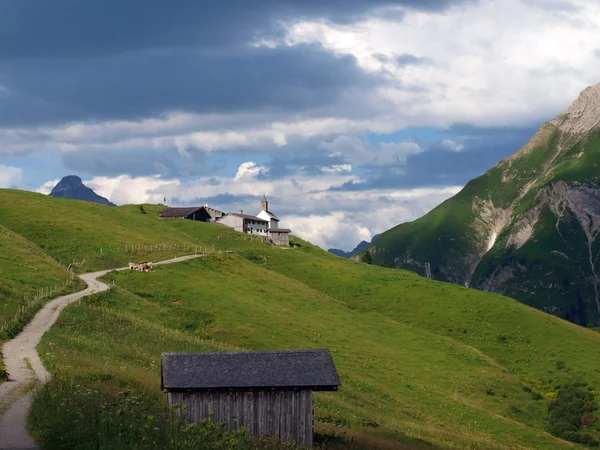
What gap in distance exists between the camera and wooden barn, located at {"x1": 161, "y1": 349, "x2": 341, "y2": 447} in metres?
36.2

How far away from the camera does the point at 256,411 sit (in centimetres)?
3659

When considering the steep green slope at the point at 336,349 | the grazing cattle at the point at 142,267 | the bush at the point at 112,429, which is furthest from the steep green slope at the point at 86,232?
the bush at the point at 112,429

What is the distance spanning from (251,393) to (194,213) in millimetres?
152670

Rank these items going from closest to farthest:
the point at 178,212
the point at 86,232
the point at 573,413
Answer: the point at 573,413 < the point at 86,232 < the point at 178,212

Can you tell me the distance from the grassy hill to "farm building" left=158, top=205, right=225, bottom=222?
32.0m

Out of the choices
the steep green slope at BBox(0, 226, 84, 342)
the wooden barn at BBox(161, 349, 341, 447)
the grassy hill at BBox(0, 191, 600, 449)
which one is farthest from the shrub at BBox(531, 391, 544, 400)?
the wooden barn at BBox(161, 349, 341, 447)

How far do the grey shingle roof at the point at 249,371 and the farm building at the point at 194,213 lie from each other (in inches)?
5797

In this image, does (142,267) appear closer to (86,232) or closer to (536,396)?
(86,232)

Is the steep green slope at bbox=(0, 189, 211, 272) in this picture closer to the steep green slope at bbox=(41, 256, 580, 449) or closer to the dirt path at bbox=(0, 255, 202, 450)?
the steep green slope at bbox=(41, 256, 580, 449)

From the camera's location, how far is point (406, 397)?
73.0 meters

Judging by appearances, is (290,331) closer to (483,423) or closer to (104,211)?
(483,423)

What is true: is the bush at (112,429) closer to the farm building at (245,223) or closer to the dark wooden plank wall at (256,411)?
the dark wooden plank wall at (256,411)

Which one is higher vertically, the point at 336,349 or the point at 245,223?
the point at 245,223

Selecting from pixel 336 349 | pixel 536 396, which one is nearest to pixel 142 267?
pixel 336 349
